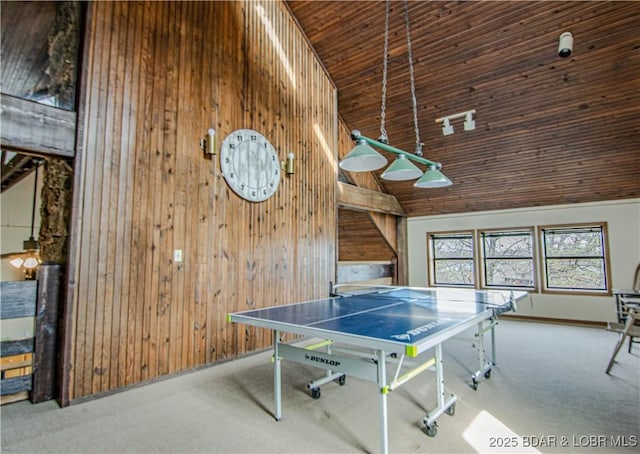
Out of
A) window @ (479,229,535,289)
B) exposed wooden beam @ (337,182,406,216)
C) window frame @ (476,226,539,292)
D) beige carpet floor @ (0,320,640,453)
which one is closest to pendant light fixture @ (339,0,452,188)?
beige carpet floor @ (0,320,640,453)

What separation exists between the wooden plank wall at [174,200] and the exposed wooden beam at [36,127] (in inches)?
4.1

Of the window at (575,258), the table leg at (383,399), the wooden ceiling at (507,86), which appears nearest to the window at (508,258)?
the window at (575,258)

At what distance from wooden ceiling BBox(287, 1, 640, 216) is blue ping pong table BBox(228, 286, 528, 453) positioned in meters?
2.97

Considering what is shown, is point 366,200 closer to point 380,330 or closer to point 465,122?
point 465,122

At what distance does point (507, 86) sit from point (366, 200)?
9.17ft

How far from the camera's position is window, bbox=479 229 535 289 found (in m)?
6.45

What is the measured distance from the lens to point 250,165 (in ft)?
13.0

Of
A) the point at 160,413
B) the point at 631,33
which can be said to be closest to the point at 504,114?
the point at 631,33

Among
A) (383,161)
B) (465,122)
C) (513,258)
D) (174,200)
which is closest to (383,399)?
(383,161)

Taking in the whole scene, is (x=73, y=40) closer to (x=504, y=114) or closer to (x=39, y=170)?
(x=39, y=170)

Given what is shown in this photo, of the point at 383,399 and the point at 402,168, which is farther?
the point at 402,168

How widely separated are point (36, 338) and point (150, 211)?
127cm

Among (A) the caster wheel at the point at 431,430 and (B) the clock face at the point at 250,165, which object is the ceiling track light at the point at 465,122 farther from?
(A) the caster wheel at the point at 431,430

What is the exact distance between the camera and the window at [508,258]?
6453 millimetres
